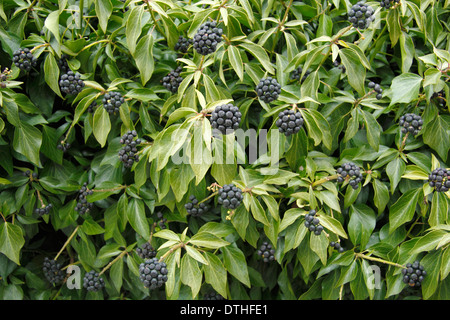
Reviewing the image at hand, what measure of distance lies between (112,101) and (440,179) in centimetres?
131

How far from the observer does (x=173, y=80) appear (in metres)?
1.93

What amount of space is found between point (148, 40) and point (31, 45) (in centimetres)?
53

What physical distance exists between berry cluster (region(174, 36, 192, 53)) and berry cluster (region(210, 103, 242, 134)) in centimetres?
58

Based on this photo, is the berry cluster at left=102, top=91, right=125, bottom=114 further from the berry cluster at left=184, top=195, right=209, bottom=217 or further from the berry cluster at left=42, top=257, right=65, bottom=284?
the berry cluster at left=42, top=257, right=65, bottom=284

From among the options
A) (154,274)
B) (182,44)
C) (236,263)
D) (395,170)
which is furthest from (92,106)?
(395,170)

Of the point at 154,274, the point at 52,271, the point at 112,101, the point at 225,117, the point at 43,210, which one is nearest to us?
the point at 225,117

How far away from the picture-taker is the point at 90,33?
2061mm

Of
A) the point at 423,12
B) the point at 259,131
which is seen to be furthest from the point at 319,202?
the point at 423,12

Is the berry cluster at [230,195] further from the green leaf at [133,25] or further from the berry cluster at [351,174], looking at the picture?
the green leaf at [133,25]

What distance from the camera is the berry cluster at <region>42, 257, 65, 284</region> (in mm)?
2160

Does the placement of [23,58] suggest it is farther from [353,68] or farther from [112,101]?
[353,68]

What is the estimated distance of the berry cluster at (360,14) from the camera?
1.62 metres

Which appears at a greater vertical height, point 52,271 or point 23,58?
point 23,58

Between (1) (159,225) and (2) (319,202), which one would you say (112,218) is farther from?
(2) (319,202)
